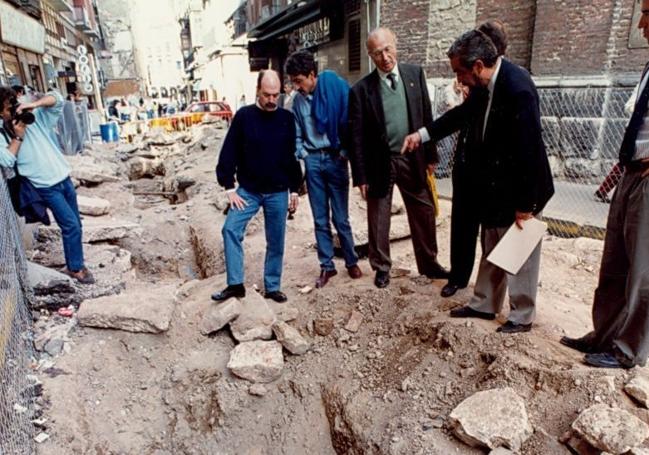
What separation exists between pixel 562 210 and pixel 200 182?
6.86 m

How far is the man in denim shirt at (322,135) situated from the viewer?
144 inches

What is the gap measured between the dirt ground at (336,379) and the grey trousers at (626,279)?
0.62 ft

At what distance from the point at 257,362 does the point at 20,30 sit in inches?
602

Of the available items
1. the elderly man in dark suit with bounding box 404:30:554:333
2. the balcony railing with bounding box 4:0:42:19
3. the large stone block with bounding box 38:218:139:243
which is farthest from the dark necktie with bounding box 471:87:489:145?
the balcony railing with bounding box 4:0:42:19

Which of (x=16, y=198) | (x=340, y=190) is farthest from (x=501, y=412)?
(x=16, y=198)

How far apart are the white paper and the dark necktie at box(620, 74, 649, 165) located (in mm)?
570

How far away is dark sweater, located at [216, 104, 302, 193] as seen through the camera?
3494mm

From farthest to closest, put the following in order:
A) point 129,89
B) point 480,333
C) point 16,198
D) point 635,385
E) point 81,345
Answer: point 129,89 < point 16,198 < point 81,345 < point 480,333 < point 635,385

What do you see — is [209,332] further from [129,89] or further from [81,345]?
[129,89]

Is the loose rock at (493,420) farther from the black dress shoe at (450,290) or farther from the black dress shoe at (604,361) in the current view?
the black dress shoe at (450,290)

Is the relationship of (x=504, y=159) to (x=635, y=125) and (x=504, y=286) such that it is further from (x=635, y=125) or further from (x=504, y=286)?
(x=504, y=286)

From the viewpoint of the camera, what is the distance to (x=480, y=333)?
9.41ft

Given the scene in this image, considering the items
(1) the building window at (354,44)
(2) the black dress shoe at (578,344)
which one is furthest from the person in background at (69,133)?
(2) the black dress shoe at (578,344)

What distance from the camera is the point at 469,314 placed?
3.10 meters
